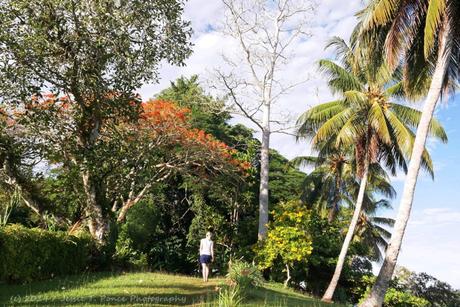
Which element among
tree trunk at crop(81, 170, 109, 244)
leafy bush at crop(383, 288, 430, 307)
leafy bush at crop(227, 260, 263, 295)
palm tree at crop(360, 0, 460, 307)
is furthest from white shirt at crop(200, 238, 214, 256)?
leafy bush at crop(383, 288, 430, 307)

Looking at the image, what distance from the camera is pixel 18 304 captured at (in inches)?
290

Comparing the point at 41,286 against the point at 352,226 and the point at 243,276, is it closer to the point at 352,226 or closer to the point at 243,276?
the point at 243,276

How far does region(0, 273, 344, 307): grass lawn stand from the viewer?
7.83m

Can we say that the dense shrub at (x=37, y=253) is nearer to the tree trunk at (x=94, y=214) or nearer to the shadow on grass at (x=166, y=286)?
the tree trunk at (x=94, y=214)

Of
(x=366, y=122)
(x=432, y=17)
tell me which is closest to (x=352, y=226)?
(x=366, y=122)

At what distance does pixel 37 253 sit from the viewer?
1069 cm

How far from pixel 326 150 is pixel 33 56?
1497 cm

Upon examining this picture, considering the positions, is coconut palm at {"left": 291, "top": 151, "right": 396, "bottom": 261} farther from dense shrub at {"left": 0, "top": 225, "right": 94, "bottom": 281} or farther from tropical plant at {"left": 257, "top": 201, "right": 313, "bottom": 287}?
dense shrub at {"left": 0, "top": 225, "right": 94, "bottom": 281}

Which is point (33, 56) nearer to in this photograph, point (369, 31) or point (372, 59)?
point (369, 31)

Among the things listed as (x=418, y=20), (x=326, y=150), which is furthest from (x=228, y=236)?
(x=418, y=20)

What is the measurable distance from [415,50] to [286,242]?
1008cm

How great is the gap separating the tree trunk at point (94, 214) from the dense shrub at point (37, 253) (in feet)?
2.86

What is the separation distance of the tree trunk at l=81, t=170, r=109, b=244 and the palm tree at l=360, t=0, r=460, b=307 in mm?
8212

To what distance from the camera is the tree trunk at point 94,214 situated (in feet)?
43.3
